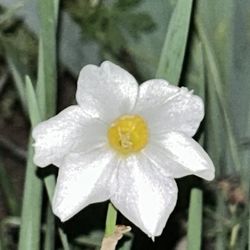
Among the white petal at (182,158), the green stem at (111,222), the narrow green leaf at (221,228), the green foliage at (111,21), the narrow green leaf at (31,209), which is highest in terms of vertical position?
the white petal at (182,158)

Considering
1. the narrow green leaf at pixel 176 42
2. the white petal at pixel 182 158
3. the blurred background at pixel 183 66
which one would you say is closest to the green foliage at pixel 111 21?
the blurred background at pixel 183 66

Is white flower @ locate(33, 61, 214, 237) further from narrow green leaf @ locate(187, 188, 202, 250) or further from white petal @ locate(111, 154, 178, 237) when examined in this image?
narrow green leaf @ locate(187, 188, 202, 250)

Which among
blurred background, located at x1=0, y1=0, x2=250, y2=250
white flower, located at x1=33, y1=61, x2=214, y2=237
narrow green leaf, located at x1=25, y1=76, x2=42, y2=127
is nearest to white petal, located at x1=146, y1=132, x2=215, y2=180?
white flower, located at x1=33, y1=61, x2=214, y2=237

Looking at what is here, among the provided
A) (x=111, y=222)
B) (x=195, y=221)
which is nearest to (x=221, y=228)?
Result: (x=195, y=221)

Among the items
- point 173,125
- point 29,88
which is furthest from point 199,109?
point 29,88

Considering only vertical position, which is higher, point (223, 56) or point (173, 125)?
point (173, 125)

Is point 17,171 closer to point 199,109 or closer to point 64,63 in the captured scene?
point 64,63

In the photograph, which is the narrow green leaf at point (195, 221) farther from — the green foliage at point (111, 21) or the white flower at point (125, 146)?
the green foliage at point (111, 21)

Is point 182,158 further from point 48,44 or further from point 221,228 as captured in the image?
point 221,228
